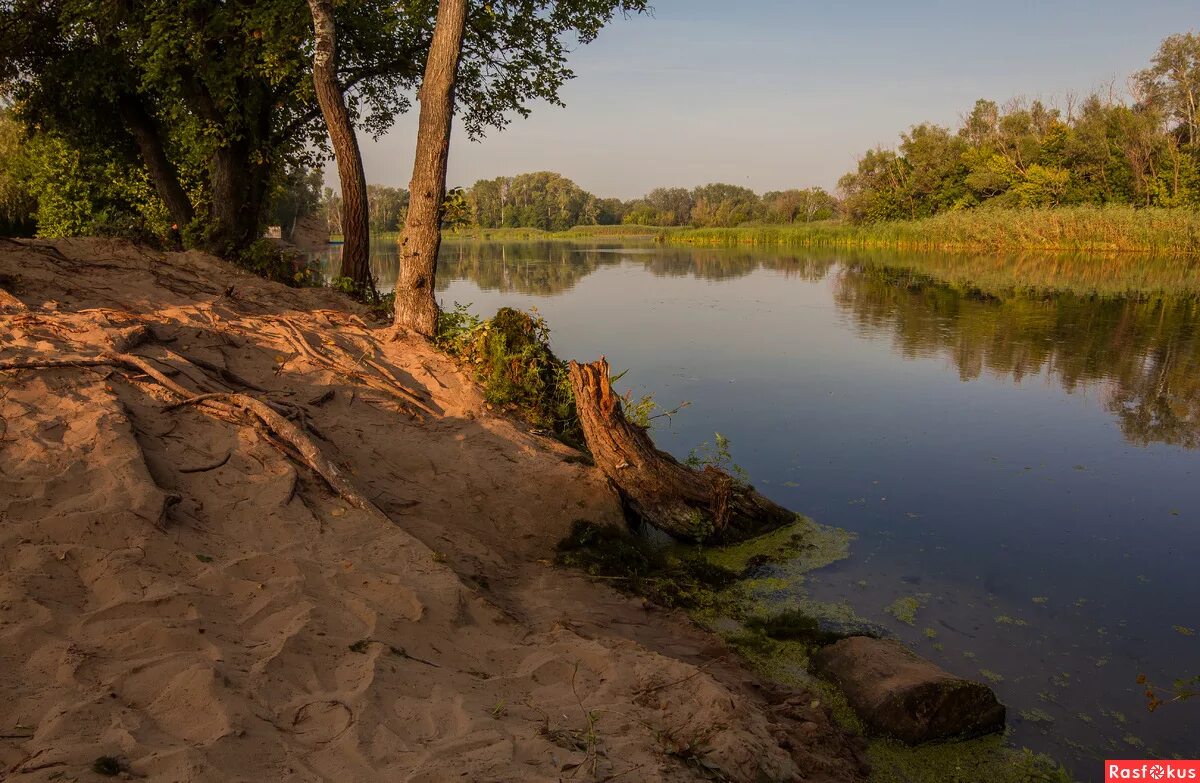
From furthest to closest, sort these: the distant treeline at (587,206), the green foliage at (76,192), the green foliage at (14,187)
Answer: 1. the distant treeline at (587,206)
2. the green foliage at (14,187)
3. the green foliage at (76,192)

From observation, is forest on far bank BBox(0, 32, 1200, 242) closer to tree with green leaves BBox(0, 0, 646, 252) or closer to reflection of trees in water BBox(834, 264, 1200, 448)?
tree with green leaves BBox(0, 0, 646, 252)

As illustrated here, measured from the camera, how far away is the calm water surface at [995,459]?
16.4 feet

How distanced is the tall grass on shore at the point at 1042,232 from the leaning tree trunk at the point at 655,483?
122 ft

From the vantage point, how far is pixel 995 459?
8789mm

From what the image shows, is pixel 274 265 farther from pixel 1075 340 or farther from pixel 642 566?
pixel 1075 340

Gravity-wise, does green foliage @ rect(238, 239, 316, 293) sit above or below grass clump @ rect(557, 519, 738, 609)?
above

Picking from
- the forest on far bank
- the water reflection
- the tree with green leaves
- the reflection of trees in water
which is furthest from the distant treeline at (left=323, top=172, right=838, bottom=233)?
the tree with green leaves

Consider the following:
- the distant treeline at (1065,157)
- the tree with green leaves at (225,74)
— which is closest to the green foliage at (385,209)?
the distant treeline at (1065,157)

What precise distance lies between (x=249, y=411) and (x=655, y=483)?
3.20m

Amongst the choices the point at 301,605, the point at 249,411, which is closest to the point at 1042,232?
the point at 249,411

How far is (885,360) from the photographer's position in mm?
14047

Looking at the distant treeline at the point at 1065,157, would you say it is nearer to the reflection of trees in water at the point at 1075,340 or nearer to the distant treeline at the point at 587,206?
the distant treeline at the point at 587,206

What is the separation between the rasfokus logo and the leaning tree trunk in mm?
3104

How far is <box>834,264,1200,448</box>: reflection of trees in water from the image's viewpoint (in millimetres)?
10828
